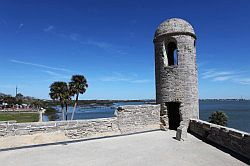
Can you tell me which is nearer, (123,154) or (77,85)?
(123,154)

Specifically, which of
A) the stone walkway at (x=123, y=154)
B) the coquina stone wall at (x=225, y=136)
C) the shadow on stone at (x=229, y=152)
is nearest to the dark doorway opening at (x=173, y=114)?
the coquina stone wall at (x=225, y=136)

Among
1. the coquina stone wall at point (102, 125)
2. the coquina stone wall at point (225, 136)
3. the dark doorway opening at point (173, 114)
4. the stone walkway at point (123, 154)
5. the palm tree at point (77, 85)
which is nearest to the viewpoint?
the stone walkway at point (123, 154)

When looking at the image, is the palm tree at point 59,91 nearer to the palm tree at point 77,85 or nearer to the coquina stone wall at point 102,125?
the palm tree at point 77,85

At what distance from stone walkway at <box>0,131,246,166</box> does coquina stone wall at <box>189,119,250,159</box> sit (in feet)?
1.63

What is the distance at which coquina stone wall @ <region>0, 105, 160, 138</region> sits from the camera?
31.6 feet

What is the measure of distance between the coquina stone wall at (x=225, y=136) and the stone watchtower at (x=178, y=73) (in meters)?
1.15

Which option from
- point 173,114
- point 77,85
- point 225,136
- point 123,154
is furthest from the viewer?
point 77,85

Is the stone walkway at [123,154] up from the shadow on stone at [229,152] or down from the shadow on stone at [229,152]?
down

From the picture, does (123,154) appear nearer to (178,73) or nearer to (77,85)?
(178,73)

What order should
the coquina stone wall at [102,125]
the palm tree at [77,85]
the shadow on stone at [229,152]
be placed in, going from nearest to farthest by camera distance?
the shadow on stone at [229,152] < the coquina stone wall at [102,125] < the palm tree at [77,85]

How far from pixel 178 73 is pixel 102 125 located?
4.95 metres

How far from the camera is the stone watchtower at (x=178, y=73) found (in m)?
12.5

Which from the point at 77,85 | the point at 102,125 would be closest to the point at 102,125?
the point at 102,125

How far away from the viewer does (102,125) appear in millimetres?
11242
